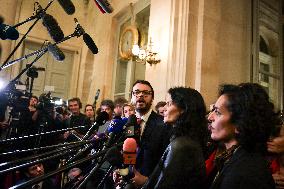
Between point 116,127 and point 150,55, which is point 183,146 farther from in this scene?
point 150,55

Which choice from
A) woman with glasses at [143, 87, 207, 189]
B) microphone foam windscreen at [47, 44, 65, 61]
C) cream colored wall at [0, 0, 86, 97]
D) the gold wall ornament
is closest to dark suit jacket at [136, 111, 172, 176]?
woman with glasses at [143, 87, 207, 189]

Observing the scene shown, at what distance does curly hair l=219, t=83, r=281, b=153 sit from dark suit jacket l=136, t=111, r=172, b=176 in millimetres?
1112

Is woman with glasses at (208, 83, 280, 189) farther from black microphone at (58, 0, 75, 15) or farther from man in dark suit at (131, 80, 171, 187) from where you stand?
black microphone at (58, 0, 75, 15)

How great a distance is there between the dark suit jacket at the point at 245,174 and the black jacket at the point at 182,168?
0.23 metres

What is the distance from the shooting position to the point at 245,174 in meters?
1.38

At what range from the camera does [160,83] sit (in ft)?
19.6

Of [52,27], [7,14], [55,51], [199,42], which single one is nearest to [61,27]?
[7,14]

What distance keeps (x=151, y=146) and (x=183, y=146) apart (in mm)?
896

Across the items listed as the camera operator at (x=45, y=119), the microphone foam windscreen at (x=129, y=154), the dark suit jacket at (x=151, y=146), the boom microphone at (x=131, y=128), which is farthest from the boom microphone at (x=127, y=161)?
the camera operator at (x=45, y=119)

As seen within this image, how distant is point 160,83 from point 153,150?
3.39m

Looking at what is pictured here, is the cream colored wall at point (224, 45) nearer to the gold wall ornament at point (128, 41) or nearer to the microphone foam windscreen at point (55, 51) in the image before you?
the gold wall ornament at point (128, 41)

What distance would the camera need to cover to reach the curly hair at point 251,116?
1.53 metres

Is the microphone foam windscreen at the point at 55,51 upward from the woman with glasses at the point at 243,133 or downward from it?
upward

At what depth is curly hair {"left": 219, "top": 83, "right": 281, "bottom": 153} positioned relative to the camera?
1.53 m
